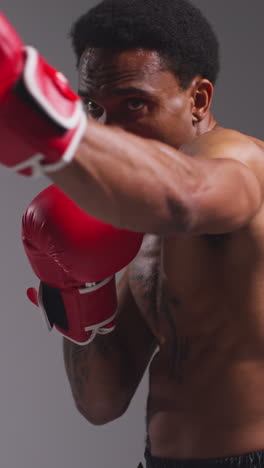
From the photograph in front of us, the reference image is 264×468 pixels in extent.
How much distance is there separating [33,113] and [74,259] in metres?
0.51

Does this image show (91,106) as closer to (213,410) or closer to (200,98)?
(200,98)

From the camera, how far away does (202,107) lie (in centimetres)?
146

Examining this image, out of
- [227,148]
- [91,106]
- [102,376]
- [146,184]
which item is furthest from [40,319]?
[146,184]

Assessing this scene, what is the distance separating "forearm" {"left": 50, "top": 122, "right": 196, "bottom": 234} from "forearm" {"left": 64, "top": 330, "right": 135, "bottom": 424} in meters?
0.78

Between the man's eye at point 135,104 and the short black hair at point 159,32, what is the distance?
8 centimetres

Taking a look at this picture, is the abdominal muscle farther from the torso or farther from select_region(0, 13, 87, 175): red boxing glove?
select_region(0, 13, 87, 175): red boxing glove

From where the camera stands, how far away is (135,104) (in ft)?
4.45

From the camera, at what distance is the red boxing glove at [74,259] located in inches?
48.3

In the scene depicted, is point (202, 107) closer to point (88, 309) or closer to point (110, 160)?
point (88, 309)

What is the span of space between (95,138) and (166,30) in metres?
0.66

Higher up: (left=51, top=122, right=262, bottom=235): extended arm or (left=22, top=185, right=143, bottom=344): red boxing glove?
(left=51, top=122, right=262, bottom=235): extended arm

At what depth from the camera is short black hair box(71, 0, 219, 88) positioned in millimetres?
1355

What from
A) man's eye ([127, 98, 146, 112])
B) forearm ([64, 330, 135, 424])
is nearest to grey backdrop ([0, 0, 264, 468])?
forearm ([64, 330, 135, 424])

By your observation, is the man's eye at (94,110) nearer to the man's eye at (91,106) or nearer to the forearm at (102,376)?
the man's eye at (91,106)
